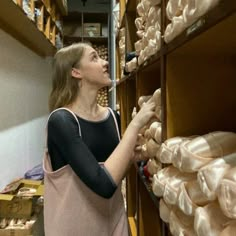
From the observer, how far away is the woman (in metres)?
1.32

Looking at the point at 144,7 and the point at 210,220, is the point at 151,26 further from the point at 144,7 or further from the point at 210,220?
the point at 210,220

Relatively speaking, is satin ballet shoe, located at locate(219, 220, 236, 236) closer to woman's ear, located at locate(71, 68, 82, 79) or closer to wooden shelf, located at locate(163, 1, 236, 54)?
wooden shelf, located at locate(163, 1, 236, 54)

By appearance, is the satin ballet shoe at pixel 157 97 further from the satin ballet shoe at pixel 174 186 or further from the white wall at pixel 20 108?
the white wall at pixel 20 108

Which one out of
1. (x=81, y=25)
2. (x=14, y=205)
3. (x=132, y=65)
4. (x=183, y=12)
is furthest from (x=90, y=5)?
(x=183, y=12)

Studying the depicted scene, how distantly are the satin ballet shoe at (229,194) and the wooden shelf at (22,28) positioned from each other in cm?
207

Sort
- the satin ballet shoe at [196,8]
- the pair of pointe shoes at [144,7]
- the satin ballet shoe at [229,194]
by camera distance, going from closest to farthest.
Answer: the satin ballet shoe at [229,194], the satin ballet shoe at [196,8], the pair of pointe shoes at [144,7]

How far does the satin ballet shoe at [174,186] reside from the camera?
0.78m

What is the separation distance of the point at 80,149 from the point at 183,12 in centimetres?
69

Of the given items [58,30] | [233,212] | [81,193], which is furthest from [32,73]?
[233,212]

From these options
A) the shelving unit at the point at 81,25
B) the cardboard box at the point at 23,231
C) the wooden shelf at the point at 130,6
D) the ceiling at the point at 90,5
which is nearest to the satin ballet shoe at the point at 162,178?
the wooden shelf at the point at 130,6

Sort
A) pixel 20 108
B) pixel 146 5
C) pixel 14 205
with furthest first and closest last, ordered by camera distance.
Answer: pixel 20 108 < pixel 14 205 < pixel 146 5

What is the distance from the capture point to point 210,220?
0.59 meters

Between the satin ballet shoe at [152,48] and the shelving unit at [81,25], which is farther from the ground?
the shelving unit at [81,25]

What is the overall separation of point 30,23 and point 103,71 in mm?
1559
